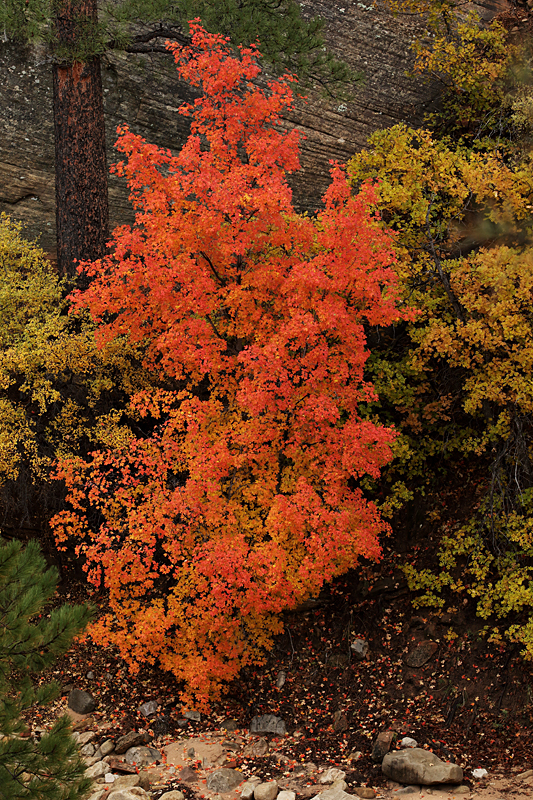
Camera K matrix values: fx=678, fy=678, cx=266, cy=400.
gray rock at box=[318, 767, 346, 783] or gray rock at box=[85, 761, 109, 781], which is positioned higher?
gray rock at box=[318, 767, 346, 783]

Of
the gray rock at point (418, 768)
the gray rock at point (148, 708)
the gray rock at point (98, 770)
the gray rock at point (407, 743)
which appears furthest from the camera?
the gray rock at point (148, 708)

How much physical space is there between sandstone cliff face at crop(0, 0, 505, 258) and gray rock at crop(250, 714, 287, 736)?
10275 millimetres

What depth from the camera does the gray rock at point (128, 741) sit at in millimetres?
9338

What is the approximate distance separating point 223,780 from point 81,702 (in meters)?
3.06

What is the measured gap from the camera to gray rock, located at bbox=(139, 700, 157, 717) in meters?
10.1

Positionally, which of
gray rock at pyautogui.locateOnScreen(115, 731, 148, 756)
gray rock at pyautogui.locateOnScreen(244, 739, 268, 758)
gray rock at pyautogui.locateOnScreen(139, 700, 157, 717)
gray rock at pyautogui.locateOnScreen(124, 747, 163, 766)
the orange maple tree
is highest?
the orange maple tree

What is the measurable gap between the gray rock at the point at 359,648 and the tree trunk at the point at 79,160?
320 inches

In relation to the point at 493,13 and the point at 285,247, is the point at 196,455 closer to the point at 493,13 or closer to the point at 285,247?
the point at 285,247

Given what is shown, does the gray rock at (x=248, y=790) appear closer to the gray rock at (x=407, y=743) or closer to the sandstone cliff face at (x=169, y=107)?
the gray rock at (x=407, y=743)

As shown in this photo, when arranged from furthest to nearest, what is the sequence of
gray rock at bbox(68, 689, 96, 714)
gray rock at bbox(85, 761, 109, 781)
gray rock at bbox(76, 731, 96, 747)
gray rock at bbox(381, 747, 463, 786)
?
gray rock at bbox(68, 689, 96, 714)
gray rock at bbox(76, 731, 96, 747)
gray rock at bbox(85, 761, 109, 781)
gray rock at bbox(381, 747, 463, 786)

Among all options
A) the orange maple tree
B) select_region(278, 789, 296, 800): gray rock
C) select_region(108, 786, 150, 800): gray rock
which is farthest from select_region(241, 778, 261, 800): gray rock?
the orange maple tree

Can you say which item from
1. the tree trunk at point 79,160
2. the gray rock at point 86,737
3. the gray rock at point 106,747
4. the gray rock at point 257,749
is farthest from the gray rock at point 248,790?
the tree trunk at point 79,160

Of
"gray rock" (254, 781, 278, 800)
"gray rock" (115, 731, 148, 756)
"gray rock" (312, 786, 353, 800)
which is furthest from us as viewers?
"gray rock" (115, 731, 148, 756)

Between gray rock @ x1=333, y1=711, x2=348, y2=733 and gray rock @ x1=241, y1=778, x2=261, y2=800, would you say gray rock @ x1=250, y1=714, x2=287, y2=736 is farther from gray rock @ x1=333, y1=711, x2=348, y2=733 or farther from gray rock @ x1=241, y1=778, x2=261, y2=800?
gray rock @ x1=241, y1=778, x2=261, y2=800
